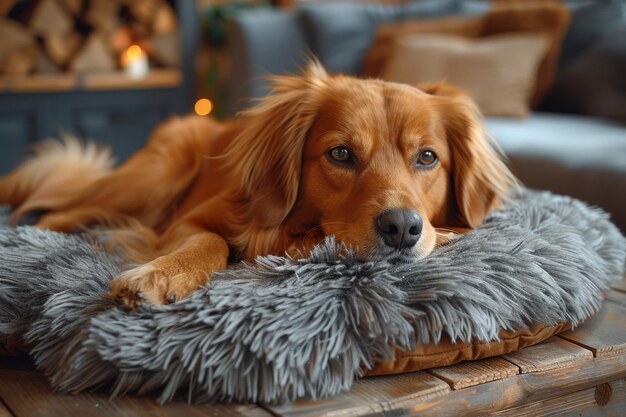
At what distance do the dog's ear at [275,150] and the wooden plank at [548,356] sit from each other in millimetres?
654

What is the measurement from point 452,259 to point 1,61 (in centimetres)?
393

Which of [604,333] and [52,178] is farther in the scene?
[52,178]

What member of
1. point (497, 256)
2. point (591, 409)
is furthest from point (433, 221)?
point (591, 409)

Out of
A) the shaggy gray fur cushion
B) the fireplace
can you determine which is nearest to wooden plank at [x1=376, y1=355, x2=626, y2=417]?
the shaggy gray fur cushion

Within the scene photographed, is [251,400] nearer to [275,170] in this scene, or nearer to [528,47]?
[275,170]

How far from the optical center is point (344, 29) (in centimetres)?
452

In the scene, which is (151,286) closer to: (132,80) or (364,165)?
(364,165)

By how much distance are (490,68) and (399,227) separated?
2411mm

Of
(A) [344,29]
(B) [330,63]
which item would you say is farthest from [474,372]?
(A) [344,29]

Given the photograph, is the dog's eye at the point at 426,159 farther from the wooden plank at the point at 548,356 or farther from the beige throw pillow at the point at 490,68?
the beige throw pillow at the point at 490,68

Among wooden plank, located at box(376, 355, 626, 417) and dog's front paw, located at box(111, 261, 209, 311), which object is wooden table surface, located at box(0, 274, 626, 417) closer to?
wooden plank, located at box(376, 355, 626, 417)

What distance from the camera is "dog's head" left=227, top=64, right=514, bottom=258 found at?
162 centimetres

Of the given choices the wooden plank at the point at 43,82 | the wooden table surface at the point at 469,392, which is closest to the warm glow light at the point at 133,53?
the wooden plank at the point at 43,82

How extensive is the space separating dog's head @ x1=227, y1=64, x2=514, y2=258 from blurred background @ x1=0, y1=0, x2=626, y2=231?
3.14 ft
